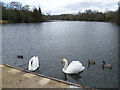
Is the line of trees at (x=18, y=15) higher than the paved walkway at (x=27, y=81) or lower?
higher

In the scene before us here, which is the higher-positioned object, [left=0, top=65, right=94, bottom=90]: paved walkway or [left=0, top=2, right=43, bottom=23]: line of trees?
[left=0, top=2, right=43, bottom=23]: line of trees

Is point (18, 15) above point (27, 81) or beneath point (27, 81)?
above

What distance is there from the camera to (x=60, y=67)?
784 cm

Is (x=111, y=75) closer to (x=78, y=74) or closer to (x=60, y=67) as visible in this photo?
(x=78, y=74)

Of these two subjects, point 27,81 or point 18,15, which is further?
point 18,15

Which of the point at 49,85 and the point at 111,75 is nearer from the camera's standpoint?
the point at 49,85

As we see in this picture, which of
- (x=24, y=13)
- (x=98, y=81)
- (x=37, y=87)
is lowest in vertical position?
(x=98, y=81)

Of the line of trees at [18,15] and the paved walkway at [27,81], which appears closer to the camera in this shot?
the paved walkway at [27,81]

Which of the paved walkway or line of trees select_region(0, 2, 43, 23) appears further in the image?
line of trees select_region(0, 2, 43, 23)

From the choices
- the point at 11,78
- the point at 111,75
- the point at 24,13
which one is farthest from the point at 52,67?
the point at 24,13

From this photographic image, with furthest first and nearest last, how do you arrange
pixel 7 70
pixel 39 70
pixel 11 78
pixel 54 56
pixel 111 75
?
pixel 54 56, pixel 39 70, pixel 111 75, pixel 7 70, pixel 11 78

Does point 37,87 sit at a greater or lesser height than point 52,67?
greater

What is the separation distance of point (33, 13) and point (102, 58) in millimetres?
57822

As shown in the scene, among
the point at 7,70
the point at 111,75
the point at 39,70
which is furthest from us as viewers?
the point at 39,70
